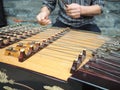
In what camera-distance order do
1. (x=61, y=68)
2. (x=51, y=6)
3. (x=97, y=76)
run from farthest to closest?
(x=51, y=6) → (x=61, y=68) → (x=97, y=76)

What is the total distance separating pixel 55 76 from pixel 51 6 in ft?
4.09

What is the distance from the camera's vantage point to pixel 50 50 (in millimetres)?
1064

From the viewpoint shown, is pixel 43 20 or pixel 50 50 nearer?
pixel 50 50

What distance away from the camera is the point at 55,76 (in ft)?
2.63

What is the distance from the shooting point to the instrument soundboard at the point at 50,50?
858 mm

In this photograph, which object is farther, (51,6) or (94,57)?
(51,6)

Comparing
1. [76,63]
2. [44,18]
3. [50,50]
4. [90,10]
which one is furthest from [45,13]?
[76,63]

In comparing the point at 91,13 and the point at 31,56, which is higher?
the point at 91,13

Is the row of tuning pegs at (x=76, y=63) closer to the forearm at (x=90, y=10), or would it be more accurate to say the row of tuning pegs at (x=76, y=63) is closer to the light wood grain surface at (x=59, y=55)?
the light wood grain surface at (x=59, y=55)

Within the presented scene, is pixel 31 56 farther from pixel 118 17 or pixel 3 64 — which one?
pixel 118 17

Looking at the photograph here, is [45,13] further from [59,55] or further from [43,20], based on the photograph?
[59,55]

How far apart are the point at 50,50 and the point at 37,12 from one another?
1.97 metres

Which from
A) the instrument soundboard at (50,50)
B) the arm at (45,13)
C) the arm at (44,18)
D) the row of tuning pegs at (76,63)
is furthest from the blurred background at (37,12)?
the row of tuning pegs at (76,63)

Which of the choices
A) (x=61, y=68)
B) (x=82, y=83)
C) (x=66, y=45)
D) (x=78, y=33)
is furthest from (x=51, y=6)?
(x=82, y=83)
